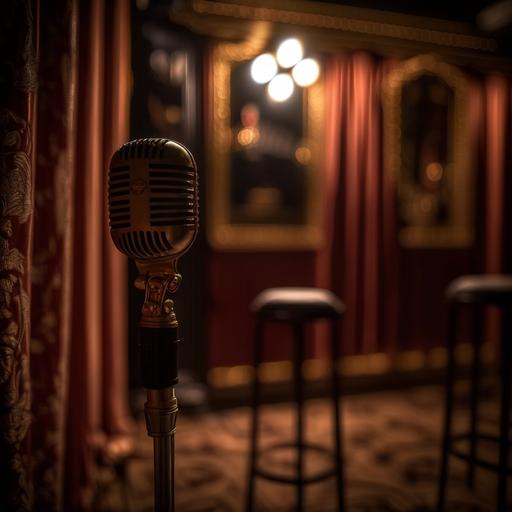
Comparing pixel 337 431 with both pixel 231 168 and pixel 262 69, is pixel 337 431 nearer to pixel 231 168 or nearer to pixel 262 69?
pixel 231 168

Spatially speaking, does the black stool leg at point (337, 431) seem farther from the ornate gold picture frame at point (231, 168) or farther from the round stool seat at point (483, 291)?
the ornate gold picture frame at point (231, 168)

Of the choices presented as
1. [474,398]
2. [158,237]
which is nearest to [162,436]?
[158,237]

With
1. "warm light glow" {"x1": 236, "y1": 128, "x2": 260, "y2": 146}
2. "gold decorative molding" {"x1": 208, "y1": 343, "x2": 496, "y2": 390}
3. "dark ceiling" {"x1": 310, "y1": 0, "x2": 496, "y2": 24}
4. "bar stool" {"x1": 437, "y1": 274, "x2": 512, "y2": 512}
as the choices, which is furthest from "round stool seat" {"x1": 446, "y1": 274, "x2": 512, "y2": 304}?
"dark ceiling" {"x1": 310, "y1": 0, "x2": 496, "y2": 24}

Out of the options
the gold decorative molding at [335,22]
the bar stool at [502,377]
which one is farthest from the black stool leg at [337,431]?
the gold decorative molding at [335,22]

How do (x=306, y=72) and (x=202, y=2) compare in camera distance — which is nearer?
(x=202, y=2)

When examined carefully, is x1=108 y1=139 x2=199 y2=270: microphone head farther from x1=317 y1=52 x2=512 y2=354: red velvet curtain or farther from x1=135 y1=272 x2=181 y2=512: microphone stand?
x1=317 y1=52 x2=512 y2=354: red velvet curtain

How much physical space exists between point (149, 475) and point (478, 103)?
3258mm

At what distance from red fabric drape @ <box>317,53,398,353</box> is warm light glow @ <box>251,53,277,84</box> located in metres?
0.40

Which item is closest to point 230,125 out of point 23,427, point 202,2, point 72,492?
point 202,2

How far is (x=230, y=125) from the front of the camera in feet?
9.80

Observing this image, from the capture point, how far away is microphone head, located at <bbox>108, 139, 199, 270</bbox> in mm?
675

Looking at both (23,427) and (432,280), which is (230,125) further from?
(23,427)

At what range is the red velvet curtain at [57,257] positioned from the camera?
0.90m

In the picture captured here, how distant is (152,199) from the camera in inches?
26.5
